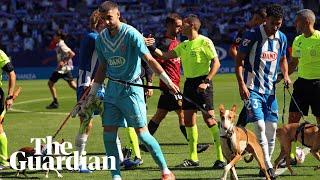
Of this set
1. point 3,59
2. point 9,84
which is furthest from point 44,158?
point 3,59

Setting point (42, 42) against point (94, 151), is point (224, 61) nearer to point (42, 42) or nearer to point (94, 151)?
point (42, 42)

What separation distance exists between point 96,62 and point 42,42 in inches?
1301

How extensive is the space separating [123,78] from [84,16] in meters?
36.8

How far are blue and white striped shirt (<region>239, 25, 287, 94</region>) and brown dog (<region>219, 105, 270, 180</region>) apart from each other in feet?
2.57

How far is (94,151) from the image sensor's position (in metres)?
13.6

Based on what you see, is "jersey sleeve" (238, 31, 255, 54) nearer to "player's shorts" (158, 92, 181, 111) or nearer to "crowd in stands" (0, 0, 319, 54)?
"player's shorts" (158, 92, 181, 111)

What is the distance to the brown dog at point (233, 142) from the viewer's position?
9.60 meters

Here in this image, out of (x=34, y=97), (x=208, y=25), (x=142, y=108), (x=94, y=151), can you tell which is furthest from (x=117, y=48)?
(x=208, y=25)

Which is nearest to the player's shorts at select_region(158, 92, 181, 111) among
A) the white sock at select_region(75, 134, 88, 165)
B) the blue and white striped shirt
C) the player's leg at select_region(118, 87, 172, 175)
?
the white sock at select_region(75, 134, 88, 165)

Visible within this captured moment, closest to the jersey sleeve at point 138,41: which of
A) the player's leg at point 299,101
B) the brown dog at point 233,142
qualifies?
the brown dog at point 233,142

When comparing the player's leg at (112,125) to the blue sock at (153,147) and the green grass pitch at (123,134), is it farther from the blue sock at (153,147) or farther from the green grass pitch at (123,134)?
the green grass pitch at (123,134)

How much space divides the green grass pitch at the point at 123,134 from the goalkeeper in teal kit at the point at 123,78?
4.23ft

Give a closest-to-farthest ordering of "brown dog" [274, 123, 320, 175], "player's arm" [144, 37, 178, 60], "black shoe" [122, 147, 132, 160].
→ "player's arm" [144, 37, 178, 60], "brown dog" [274, 123, 320, 175], "black shoe" [122, 147, 132, 160]

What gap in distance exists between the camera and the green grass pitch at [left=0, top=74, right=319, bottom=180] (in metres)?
11.0
